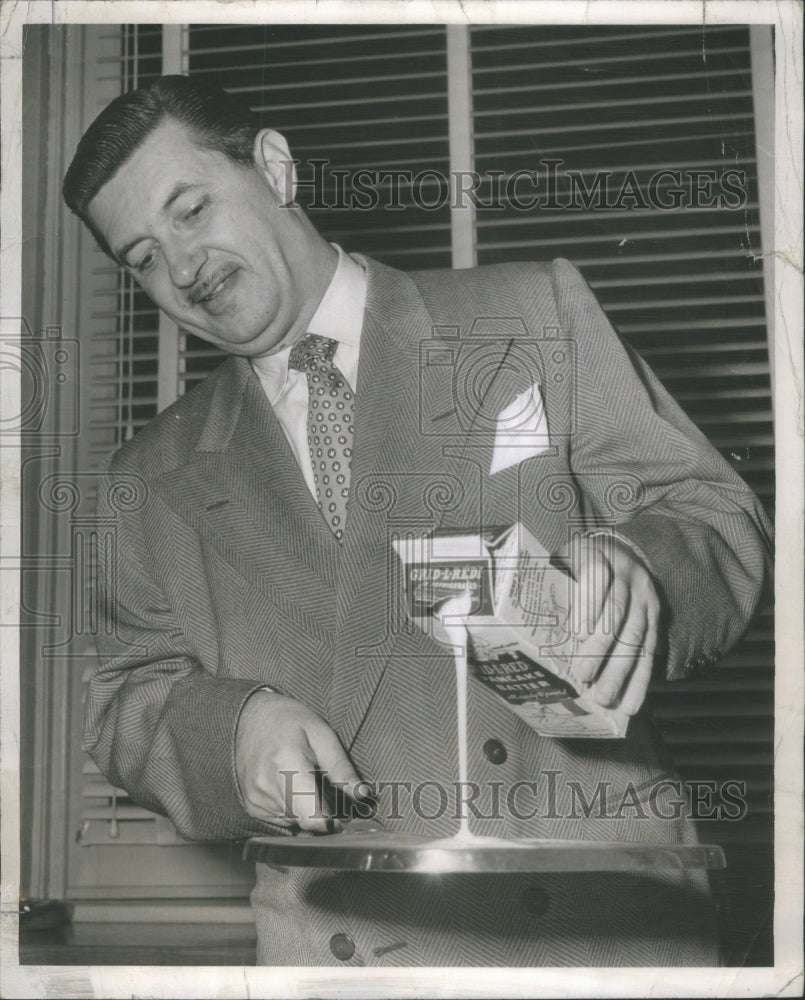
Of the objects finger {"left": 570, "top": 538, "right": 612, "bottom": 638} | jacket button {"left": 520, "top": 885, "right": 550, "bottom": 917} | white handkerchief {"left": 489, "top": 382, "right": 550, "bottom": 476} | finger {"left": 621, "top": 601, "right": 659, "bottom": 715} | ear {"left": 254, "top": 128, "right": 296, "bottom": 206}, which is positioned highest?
A: ear {"left": 254, "top": 128, "right": 296, "bottom": 206}

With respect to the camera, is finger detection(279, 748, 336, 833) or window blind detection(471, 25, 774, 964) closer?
finger detection(279, 748, 336, 833)

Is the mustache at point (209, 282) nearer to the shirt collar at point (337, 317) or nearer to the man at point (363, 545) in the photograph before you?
the man at point (363, 545)

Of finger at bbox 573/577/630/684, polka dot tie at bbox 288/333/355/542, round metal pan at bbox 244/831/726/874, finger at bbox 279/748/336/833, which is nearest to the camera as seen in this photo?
round metal pan at bbox 244/831/726/874

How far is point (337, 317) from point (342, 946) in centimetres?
83

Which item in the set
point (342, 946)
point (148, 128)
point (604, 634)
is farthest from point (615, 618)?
point (148, 128)

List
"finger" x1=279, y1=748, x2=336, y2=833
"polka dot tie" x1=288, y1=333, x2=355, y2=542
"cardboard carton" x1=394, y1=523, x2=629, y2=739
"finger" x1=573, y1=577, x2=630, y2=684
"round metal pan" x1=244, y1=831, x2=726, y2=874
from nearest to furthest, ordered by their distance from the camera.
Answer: "round metal pan" x1=244, y1=831, x2=726, y2=874 < "cardboard carton" x1=394, y1=523, x2=629, y2=739 < "finger" x1=573, y1=577, x2=630, y2=684 < "finger" x1=279, y1=748, x2=336, y2=833 < "polka dot tie" x1=288, y1=333, x2=355, y2=542

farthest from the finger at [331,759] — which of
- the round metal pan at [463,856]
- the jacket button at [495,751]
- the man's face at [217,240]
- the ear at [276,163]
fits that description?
the ear at [276,163]

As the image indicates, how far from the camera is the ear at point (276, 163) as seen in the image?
1.65 metres

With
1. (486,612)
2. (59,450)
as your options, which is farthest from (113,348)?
(486,612)

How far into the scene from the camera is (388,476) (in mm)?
1573

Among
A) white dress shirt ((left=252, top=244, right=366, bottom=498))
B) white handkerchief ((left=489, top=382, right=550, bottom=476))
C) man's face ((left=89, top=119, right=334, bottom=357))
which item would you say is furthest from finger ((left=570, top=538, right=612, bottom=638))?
man's face ((left=89, top=119, right=334, bottom=357))

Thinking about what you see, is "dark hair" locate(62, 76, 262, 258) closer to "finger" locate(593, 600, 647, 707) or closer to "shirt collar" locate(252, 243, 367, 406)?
"shirt collar" locate(252, 243, 367, 406)

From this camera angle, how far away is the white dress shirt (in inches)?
63.6

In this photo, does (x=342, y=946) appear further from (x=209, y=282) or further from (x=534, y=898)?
(x=209, y=282)
